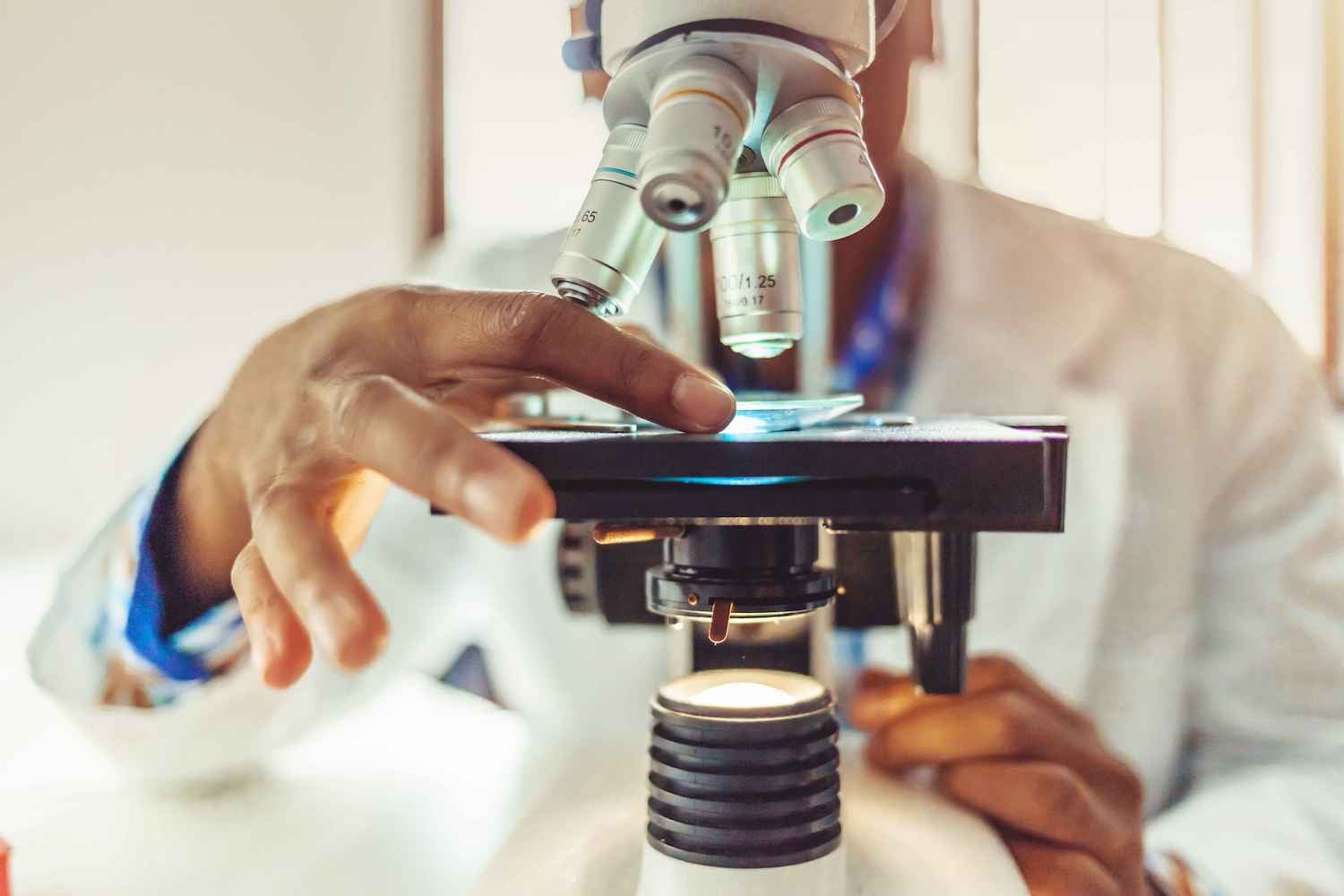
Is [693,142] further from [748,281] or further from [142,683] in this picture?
[142,683]

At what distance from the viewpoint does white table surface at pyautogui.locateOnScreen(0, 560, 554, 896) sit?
572 mm

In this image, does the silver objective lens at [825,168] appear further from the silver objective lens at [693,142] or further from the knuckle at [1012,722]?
the knuckle at [1012,722]

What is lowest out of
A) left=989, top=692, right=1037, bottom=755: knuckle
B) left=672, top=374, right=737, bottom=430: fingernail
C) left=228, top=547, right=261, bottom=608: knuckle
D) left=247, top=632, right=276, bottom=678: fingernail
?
left=989, top=692, right=1037, bottom=755: knuckle

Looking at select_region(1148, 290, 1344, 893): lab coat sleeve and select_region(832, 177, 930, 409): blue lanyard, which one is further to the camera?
select_region(832, 177, 930, 409): blue lanyard

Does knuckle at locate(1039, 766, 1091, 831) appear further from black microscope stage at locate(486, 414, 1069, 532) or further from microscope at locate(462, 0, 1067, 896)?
black microscope stage at locate(486, 414, 1069, 532)

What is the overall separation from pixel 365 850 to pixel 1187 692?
85 centimetres

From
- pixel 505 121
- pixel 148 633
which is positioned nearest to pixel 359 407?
pixel 148 633

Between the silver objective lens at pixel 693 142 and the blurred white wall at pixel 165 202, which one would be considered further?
the blurred white wall at pixel 165 202

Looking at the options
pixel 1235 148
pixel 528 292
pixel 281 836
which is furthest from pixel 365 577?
pixel 1235 148

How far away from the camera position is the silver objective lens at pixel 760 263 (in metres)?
0.42

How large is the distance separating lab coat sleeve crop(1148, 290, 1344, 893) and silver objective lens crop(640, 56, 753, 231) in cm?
75

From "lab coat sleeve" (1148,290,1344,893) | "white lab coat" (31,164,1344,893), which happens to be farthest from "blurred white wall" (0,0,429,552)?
"lab coat sleeve" (1148,290,1344,893)

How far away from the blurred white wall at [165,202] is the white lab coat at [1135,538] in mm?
432

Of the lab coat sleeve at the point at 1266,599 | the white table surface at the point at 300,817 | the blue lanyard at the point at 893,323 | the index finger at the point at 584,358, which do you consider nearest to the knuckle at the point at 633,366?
the index finger at the point at 584,358
